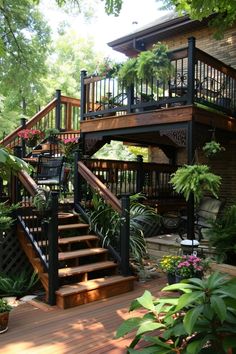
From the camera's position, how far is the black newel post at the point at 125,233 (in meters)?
5.49

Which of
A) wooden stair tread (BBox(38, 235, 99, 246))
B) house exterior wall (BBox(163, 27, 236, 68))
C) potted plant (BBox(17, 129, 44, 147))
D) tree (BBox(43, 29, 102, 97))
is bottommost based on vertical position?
wooden stair tread (BBox(38, 235, 99, 246))

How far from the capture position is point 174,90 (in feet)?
24.2

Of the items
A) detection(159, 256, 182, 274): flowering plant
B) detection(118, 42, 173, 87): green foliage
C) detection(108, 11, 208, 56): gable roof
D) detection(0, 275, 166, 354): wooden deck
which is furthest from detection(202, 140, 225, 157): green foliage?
detection(108, 11, 208, 56): gable roof

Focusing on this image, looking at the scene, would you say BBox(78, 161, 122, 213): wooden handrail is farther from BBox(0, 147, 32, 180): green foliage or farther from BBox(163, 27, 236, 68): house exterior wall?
BBox(163, 27, 236, 68): house exterior wall

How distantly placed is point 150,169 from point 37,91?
776 centimetres

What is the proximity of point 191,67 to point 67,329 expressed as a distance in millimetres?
4890

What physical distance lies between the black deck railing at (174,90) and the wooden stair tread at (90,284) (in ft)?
11.2

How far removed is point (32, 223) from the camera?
5.63 meters

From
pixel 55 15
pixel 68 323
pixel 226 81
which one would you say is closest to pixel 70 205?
pixel 68 323

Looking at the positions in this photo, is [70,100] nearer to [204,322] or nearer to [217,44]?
[217,44]

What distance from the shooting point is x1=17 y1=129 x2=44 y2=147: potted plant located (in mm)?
9453

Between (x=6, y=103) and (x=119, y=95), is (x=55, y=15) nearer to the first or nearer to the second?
(x=6, y=103)

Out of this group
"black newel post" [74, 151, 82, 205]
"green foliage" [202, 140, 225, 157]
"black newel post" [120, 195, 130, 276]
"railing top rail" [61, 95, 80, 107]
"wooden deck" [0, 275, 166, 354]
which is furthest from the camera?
"railing top rail" [61, 95, 80, 107]

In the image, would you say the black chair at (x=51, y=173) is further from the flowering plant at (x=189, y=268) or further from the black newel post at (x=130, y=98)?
the flowering plant at (x=189, y=268)
